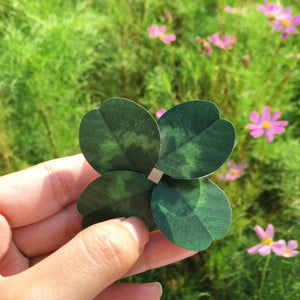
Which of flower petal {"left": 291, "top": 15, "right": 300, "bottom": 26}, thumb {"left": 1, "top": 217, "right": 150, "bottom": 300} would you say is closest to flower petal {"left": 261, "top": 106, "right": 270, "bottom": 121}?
flower petal {"left": 291, "top": 15, "right": 300, "bottom": 26}

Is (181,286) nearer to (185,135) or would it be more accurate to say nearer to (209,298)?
(209,298)

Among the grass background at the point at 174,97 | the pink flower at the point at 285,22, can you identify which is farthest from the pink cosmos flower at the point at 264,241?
the pink flower at the point at 285,22

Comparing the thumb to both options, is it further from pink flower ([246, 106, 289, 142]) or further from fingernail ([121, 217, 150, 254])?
pink flower ([246, 106, 289, 142])

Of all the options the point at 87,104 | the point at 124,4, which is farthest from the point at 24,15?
the point at 124,4

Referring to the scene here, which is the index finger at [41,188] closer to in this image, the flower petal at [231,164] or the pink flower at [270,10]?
the flower petal at [231,164]

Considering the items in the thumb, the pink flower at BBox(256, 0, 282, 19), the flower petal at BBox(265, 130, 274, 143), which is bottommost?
the flower petal at BBox(265, 130, 274, 143)

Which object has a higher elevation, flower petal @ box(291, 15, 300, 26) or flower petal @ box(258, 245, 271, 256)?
flower petal @ box(291, 15, 300, 26)

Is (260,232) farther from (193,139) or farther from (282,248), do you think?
(193,139)

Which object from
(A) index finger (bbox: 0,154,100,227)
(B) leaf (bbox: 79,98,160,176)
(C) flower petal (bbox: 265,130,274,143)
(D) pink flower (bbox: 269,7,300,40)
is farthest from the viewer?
(D) pink flower (bbox: 269,7,300,40)
